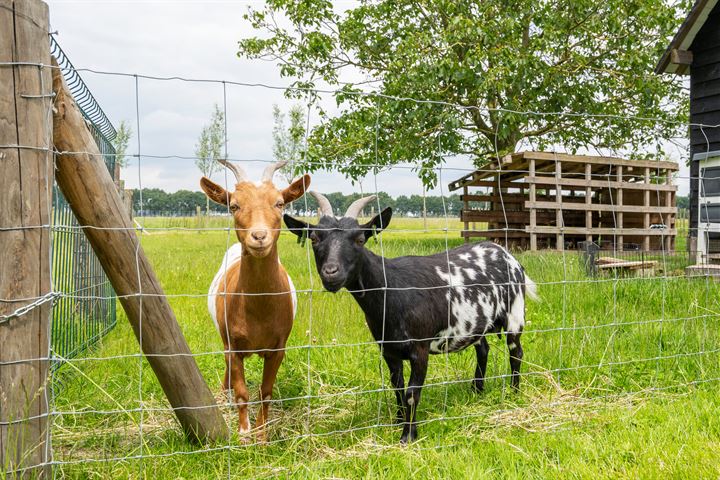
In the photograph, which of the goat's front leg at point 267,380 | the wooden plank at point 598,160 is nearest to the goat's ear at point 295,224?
the goat's front leg at point 267,380

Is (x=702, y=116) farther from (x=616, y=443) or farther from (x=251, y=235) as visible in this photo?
(x=251, y=235)

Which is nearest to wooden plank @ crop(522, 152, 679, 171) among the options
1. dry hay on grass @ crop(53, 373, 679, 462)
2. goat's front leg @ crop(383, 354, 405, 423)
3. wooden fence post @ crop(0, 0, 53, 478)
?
dry hay on grass @ crop(53, 373, 679, 462)

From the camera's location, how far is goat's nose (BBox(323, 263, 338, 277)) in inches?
140

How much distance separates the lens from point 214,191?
3688 millimetres

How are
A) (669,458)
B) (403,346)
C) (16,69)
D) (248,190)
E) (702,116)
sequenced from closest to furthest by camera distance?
(16,69), (669,458), (248,190), (403,346), (702,116)

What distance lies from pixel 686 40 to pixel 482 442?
386 inches

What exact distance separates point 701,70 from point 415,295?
30.5ft

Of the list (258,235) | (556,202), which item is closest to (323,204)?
(258,235)

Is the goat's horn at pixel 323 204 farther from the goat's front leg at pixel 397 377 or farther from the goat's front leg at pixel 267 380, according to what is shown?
the goat's front leg at pixel 397 377

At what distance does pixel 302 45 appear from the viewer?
1648 centimetres

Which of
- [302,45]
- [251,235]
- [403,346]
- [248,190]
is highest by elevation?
[302,45]

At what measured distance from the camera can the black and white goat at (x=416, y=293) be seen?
3803 mm

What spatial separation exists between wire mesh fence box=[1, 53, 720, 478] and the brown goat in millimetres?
75

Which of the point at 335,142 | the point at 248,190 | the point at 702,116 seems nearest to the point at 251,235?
the point at 248,190
